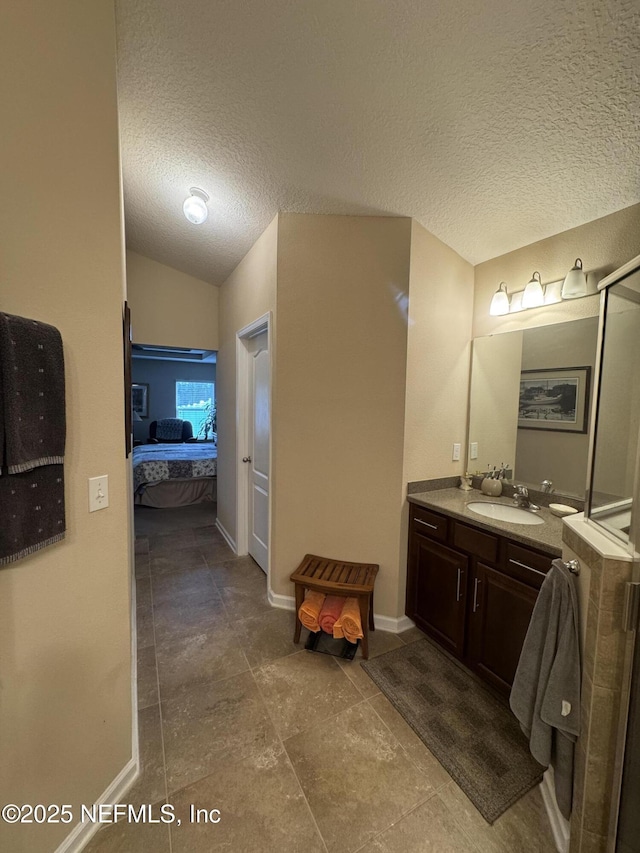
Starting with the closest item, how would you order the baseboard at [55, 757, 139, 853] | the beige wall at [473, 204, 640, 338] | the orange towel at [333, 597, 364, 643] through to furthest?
1. the baseboard at [55, 757, 139, 853]
2. the beige wall at [473, 204, 640, 338]
3. the orange towel at [333, 597, 364, 643]

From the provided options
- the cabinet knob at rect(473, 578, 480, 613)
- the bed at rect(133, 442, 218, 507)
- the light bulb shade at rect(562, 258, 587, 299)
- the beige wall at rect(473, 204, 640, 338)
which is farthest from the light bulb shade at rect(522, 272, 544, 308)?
the bed at rect(133, 442, 218, 507)

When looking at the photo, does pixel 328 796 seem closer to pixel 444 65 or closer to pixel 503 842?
pixel 503 842

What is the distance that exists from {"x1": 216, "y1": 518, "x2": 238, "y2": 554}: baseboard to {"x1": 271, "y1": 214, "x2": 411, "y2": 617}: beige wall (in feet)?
3.97

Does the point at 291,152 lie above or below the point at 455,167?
above

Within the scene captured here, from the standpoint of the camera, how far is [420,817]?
1.22 metres

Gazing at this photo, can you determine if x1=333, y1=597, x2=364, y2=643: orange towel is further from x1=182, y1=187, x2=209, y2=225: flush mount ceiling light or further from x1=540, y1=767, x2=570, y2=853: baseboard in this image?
x1=182, y1=187, x2=209, y2=225: flush mount ceiling light

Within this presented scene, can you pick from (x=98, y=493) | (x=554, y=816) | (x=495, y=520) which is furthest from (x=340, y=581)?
(x=98, y=493)

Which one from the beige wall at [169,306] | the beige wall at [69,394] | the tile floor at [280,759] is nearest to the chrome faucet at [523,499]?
the tile floor at [280,759]

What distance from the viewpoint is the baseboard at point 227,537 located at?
3396 millimetres

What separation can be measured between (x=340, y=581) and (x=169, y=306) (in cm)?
340

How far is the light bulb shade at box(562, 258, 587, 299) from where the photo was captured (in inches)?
72.2

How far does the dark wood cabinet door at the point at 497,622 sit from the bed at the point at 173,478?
3849 millimetres

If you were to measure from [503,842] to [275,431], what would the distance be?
6.93 ft

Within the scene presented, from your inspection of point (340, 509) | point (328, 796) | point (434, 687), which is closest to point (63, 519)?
point (328, 796)
